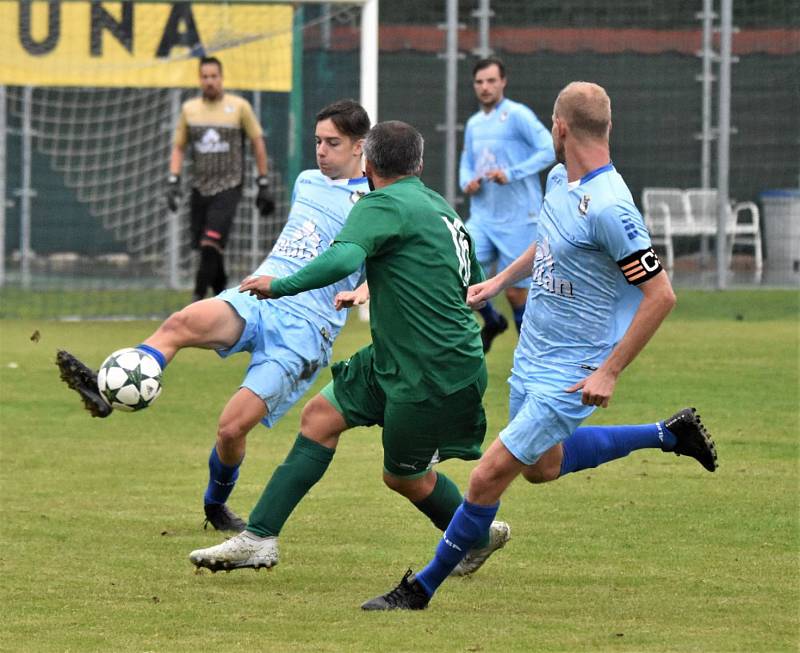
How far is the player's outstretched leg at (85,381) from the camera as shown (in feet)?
20.6

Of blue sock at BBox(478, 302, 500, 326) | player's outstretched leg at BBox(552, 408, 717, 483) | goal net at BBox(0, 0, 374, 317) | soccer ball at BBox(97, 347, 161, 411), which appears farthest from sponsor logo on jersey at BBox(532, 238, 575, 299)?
goal net at BBox(0, 0, 374, 317)

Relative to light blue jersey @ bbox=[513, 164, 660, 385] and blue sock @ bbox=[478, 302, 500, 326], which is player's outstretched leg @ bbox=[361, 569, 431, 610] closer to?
light blue jersey @ bbox=[513, 164, 660, 385]

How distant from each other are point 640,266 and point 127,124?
45.3 ft

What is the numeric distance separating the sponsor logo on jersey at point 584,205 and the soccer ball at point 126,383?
1743 mm

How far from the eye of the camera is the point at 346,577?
20.6 feet

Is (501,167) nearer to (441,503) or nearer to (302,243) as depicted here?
(302,243)

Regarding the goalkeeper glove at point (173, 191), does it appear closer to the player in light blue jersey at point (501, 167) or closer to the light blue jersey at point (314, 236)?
the player in light blue jersey at point (501, 167)

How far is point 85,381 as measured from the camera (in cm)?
630

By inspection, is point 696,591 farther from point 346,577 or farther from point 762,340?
point 762,340

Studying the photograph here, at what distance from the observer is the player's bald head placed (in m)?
5.73

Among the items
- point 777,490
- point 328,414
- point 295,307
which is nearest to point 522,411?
A: point 328,414

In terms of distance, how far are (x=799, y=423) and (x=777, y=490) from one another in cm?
210

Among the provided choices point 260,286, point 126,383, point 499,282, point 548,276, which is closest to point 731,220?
point 499,282

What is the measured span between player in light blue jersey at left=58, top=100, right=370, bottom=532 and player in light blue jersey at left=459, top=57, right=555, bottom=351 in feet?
18.5
